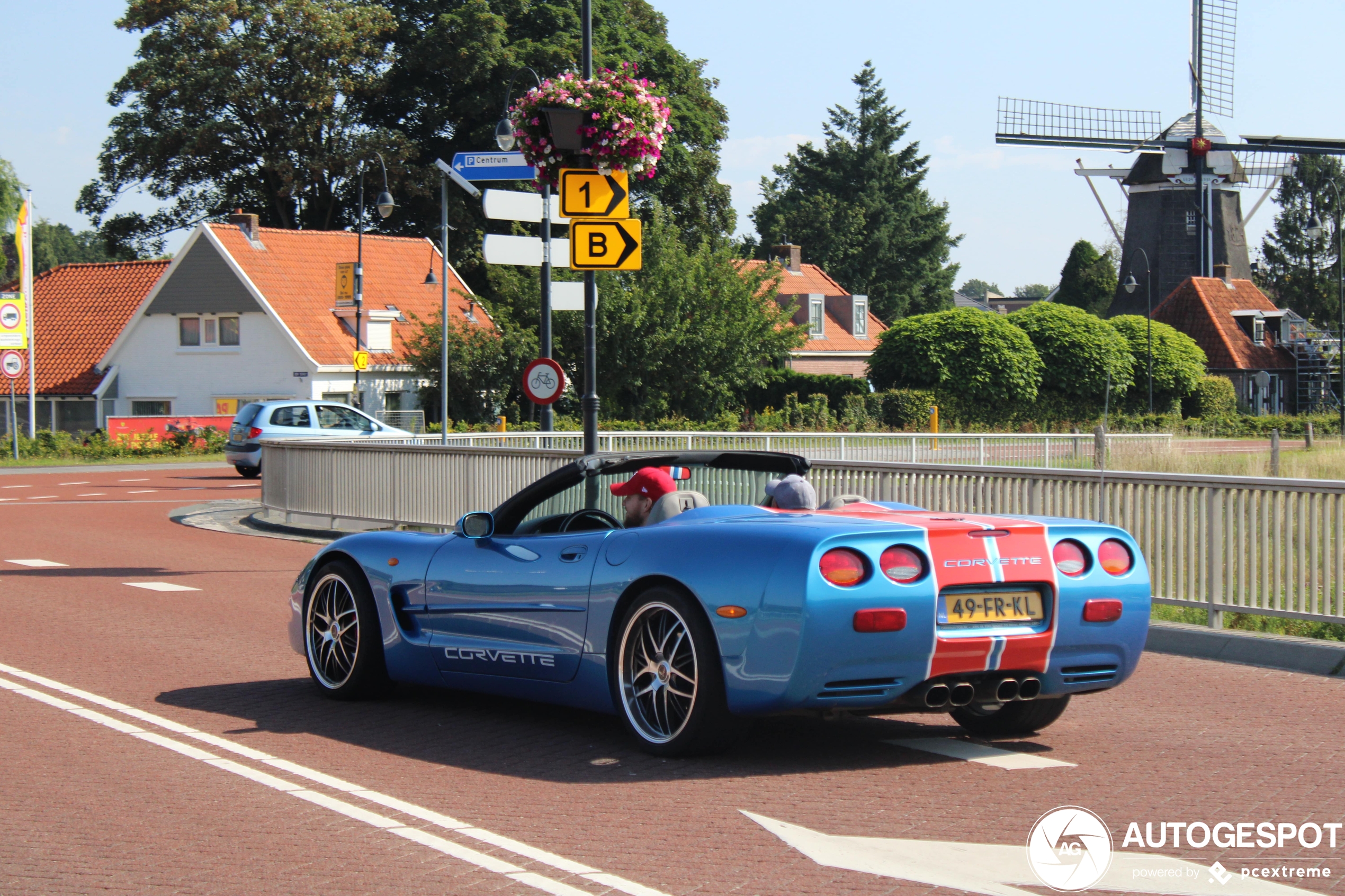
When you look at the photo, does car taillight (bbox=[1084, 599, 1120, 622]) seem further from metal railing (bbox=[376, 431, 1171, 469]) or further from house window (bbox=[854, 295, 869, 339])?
house window (bbox=[854, 295, 869, 339])

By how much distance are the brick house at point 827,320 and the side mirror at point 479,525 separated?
202 feet

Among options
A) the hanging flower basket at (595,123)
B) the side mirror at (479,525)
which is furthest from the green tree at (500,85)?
the side mirror at (479,525)

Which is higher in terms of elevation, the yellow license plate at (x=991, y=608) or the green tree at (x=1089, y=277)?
the green tree at (x=1089, y=277)

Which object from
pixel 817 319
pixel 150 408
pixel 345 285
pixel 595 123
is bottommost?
pixel 150 408

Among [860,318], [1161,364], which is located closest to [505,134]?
[1161,364]

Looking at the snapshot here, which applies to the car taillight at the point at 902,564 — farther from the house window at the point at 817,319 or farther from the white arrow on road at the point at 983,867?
the house window at the point at 817,319

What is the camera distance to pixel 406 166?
56.9m

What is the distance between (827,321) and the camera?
7481 centimetres

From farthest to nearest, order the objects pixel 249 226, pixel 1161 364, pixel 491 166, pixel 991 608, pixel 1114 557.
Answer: pixel 1161 364
pixel 249 226
pixel 491 166
pixel 1114 557
pixel 991 608

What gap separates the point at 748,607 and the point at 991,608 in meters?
1.01

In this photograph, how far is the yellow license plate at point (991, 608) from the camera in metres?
5.78

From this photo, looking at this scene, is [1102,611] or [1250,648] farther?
[1250,648]

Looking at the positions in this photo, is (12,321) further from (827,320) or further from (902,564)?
(902,564)

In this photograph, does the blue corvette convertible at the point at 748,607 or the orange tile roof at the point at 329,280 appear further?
the orange tile roof at the point at 329,280
